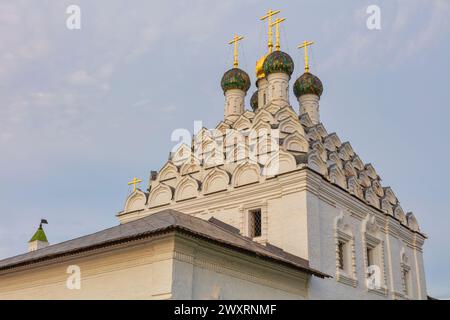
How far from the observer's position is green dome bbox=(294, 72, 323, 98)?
671 inches

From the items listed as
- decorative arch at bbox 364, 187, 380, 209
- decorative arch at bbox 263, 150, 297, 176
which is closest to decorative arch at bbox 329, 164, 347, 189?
decorative arch at bbox 364, 187, 380, 209

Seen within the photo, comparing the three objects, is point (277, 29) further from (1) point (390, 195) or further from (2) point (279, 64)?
(1) point (390, 195)

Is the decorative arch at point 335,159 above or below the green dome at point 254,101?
below

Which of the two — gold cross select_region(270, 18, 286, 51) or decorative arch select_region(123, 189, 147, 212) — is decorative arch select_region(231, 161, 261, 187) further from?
gold cross select_region(270, 18, 286, 51)

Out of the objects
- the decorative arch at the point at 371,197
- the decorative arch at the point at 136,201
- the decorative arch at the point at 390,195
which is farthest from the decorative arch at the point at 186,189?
the decorative arch at the point at 390,195

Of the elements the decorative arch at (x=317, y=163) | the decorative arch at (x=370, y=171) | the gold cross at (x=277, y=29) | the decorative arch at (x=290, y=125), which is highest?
the gold cross at (x=277, y=29)

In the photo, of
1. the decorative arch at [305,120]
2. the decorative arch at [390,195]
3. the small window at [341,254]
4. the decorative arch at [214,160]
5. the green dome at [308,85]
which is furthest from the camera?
the green dome at [308,85]

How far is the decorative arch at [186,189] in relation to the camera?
1419 cm

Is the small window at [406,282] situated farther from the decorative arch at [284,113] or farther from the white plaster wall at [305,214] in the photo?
the decorative arch at [284,113]

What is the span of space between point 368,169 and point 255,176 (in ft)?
15.5

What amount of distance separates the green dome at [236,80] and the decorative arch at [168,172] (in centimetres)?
340

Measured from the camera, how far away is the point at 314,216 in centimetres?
1234

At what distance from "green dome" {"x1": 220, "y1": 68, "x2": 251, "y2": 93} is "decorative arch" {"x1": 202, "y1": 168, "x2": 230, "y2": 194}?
13.9ft
